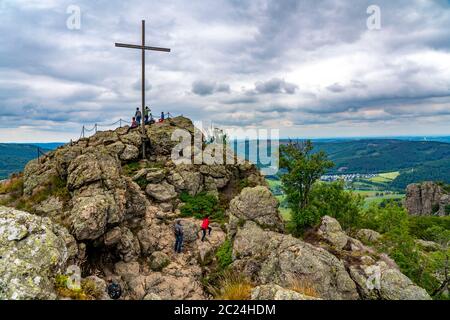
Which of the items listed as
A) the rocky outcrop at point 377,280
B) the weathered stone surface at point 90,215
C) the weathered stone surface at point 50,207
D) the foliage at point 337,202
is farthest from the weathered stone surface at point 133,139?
the foliage at point 337,202

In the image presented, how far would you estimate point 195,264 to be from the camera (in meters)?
25.7

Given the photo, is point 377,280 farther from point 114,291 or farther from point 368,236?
point 368,236

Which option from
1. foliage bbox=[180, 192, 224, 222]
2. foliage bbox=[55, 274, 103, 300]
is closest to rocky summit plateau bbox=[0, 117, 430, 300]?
foliage bbox=[180, 192, 224, 222]

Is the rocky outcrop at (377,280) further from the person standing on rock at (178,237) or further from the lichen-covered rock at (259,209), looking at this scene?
the person standing on rock at (178,237)

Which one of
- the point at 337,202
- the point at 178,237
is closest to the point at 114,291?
the point at 178,237

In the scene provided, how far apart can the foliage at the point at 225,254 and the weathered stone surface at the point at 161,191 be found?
357 inches

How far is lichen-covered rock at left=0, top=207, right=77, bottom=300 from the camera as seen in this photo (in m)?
7.08

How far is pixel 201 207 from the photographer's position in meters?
32.5

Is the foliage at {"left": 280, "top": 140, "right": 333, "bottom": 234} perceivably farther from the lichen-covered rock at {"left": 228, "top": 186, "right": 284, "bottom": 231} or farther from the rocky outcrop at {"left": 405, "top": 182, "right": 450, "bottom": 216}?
the rocky outcrop at {"left": 405, "top": 182, "right": 450, "bottom": 216}

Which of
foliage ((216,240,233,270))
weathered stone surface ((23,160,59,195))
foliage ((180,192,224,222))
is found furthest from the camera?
foliage ((180,192,224,222))

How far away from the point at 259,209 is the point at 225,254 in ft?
15.8

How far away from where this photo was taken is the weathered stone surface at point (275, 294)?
26.9ft

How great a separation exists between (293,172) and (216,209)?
1281cm

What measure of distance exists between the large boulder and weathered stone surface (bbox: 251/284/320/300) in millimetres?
10910
